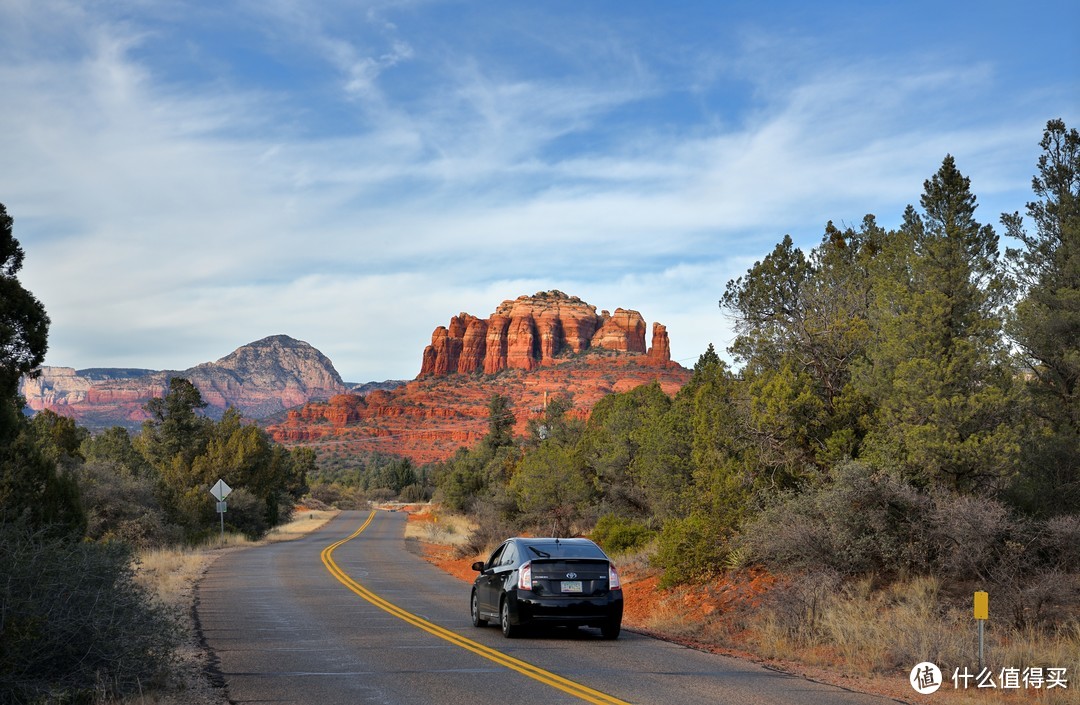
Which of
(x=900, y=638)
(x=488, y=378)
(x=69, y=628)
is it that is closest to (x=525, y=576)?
(x=900, y=638)

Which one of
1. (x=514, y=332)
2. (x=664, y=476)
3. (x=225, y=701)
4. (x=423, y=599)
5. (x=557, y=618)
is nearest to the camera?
(x=225, y=701)

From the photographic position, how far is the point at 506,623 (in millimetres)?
14336

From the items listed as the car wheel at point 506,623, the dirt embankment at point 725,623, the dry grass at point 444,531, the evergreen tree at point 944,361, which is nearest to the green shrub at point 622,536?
the dirt embankment at point 725,623

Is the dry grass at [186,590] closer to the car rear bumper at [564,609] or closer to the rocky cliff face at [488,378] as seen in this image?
the car rear bumper at [564,609]

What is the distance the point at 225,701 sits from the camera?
9.51 m

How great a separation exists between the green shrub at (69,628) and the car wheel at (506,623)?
555 cm

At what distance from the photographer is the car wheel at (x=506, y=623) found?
562 inches

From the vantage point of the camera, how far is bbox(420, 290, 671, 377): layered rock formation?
589 ft

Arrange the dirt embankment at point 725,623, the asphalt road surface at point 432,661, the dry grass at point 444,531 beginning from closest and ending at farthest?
the asphalt road surface at point 432,661
the dirt embankment at point 725,623
the dry grass at point 444,531

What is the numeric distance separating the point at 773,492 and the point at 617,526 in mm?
11216

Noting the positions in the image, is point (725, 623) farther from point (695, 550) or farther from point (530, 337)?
point (530, 337)

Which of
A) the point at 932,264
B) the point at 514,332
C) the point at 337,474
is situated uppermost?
the point at 514,332

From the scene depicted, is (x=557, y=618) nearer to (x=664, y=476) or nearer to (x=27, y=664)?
(x=27, y=664)

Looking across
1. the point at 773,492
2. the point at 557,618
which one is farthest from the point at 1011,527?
the point at 557,618
